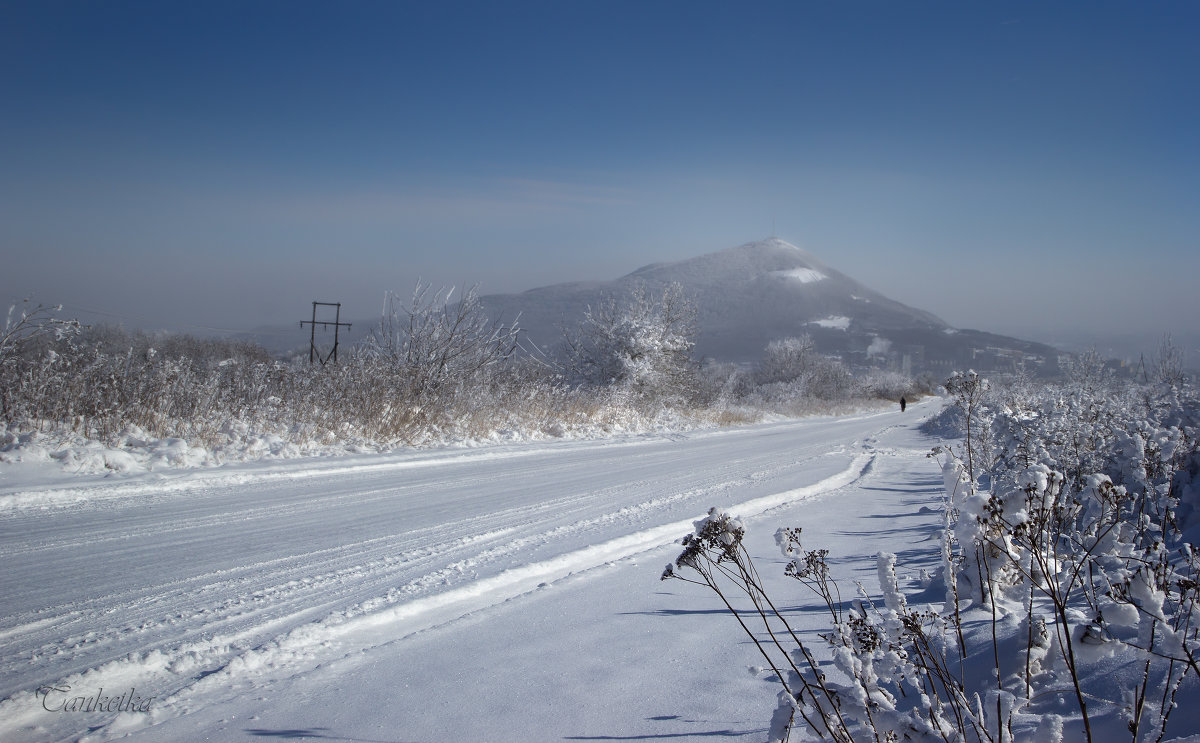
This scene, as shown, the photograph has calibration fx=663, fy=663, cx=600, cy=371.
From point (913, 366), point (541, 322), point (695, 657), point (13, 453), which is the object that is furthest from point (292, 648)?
point (541, 322)

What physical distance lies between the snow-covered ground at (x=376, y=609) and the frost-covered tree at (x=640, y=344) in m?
18.3

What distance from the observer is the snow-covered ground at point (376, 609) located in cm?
297

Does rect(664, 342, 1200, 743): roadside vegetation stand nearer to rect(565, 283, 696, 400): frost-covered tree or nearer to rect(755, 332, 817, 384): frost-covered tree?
rect(565, 283, 696, 400): frost-covered tree

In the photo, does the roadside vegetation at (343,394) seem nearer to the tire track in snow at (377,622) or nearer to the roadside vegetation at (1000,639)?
the tire track in snow at (377,622)

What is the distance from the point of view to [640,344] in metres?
26.8

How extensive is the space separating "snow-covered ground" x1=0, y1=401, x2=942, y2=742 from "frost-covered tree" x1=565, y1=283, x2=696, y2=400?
59.9 feet

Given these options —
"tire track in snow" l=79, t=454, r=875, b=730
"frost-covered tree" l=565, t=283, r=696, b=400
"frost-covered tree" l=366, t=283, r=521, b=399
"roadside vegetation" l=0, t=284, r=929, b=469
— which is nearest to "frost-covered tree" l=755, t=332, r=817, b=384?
"frost-covered tree" l=565, t=283, r=696, b=400

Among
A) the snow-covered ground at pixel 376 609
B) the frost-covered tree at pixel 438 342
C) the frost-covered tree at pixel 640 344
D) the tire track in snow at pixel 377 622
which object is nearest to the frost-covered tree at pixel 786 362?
the frost-covered tree at pixel 640 344

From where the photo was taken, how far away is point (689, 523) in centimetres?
704

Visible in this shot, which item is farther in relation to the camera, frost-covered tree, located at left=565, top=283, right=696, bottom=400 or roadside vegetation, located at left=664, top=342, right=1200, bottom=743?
frost-covered tree, located at left=565, top=283, right=696, bottom=400

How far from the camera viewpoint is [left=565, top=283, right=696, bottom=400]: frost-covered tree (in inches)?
1063

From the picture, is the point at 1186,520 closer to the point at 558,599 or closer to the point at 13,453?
the point at 558,599

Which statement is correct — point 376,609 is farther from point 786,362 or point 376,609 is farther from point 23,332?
point 786,362

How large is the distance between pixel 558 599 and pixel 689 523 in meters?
2.73
